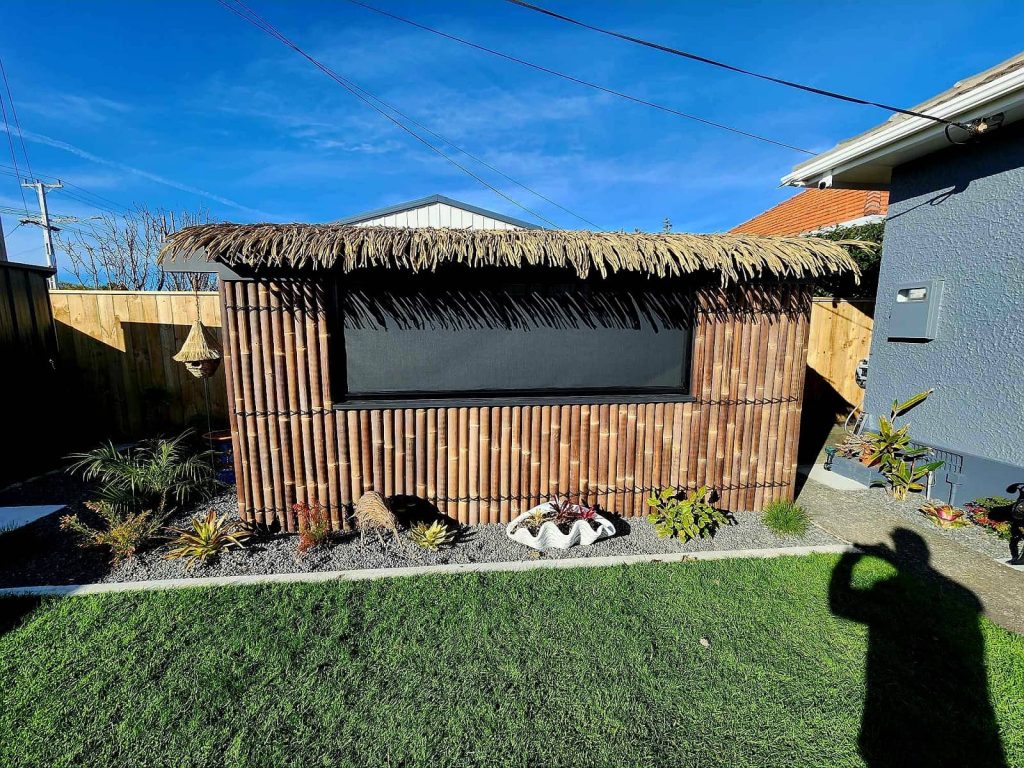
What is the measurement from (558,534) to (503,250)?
7.39 feet

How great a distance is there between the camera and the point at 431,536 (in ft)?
11.5

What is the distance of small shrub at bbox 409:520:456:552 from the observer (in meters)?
3.51

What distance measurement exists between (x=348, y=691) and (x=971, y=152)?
266 inches

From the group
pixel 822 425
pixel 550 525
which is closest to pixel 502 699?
pixel 550 525

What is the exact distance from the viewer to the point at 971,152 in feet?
13.9

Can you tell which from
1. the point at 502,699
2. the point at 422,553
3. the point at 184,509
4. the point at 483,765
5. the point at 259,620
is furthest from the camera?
the point at 184,509

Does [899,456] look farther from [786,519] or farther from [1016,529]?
[786,519]

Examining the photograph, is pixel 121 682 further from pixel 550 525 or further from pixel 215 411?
pixel 215 411

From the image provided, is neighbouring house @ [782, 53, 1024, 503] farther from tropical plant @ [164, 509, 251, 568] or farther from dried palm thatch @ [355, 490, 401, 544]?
tropical plant @ [164, 509, 251, 568]

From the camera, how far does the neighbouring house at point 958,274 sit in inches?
153

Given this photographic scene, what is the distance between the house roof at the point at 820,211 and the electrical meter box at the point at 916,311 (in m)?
4.29

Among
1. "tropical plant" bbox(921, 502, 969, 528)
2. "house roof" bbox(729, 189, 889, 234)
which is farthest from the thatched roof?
"house roof" bbox(729, 189, 889, 234)

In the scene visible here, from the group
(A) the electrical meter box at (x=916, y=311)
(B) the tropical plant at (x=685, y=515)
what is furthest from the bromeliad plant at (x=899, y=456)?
(B) the tropical plant at (x=685, y=515)

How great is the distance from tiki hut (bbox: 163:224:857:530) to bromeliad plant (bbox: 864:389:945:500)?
149 cm
